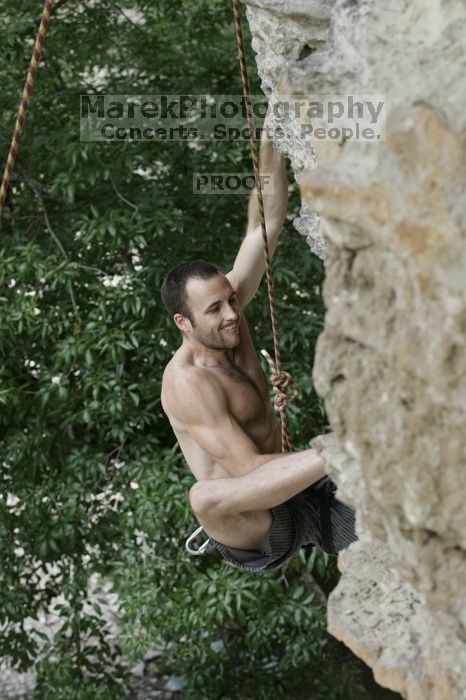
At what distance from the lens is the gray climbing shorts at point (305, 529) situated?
128 inches

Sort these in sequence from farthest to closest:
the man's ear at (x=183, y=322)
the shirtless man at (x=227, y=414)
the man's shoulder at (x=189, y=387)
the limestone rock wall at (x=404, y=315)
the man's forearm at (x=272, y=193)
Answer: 1. the man's forearm at (x=272, y=193)
2. the man's ear at (x=183, y=322)
3. the man's shoulder at (x=189, y=387)
4. the shirtless man at (x=227, y=414)
5. the limestone rock wall at (x=404, y=315)

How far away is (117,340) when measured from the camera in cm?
470

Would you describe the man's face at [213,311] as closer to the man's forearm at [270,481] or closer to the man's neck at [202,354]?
the man's neck at [202,354]

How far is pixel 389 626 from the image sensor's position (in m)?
2.33

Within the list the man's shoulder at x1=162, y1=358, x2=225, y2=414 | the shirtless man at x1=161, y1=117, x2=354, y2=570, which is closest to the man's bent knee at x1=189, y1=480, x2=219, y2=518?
the shirtless man at x1=161, y1=117, x2=354, y2=570

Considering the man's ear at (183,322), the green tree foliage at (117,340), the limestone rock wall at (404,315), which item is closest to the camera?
the limestone rock wall at (404,315)

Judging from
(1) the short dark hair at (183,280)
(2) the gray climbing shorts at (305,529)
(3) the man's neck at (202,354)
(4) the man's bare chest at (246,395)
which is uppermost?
(1) the short dark hair at (183,280)

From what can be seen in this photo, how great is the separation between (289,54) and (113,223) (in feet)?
6.09

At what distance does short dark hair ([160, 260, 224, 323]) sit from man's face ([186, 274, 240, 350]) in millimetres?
13

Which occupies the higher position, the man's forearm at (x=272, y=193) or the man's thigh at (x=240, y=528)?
the man's forearm at (x=272, y=193)

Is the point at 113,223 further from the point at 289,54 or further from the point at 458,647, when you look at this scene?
the point at 458,647

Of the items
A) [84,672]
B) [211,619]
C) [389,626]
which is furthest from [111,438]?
[389,626]

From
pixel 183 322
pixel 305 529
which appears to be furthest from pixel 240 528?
pixel 183 322

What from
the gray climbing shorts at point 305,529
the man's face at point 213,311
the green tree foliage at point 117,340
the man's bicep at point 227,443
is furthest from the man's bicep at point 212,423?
the green tree foliage at point 117,340
